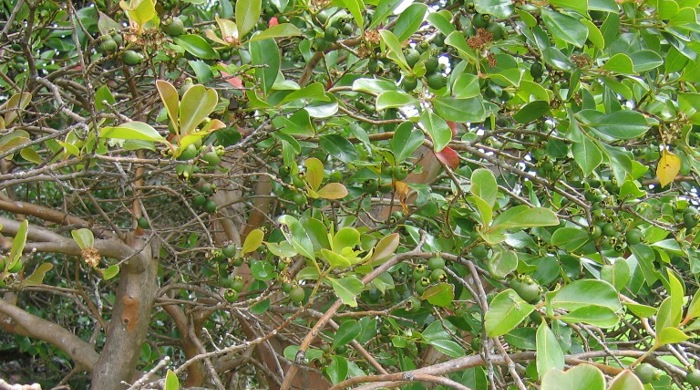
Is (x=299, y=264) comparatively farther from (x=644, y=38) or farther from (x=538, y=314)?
(x=644, y=38)

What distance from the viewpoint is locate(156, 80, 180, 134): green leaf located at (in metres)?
1.11

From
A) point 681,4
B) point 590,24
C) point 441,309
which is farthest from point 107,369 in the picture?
point 681,4

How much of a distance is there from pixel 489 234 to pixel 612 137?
14.8 inches

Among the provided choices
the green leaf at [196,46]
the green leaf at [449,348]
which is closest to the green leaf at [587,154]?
the green leaf at [449,348]

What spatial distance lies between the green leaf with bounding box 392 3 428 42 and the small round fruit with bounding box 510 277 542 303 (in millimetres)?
529

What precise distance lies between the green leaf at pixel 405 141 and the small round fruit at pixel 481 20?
0.82 ft

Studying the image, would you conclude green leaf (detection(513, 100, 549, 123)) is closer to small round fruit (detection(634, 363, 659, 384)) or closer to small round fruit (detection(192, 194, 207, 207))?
small round fruit (detection(634, 363, 659, 384))

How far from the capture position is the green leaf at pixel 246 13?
1.30 metres

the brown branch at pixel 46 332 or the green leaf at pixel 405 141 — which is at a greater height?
the green leaf at pixel 405 141

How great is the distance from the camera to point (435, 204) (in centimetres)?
158

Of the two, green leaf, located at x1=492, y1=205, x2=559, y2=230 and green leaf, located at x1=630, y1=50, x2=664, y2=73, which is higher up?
green leaf, located at x1=630, y1=50, x2=664, y2=73

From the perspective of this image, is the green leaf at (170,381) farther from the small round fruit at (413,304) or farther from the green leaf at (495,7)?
the green leaf at (495,7)

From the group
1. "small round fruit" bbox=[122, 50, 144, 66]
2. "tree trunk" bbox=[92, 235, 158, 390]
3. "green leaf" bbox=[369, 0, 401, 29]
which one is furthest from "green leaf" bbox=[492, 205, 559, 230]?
"tree trunk" bbox=[92, 235, 158, 390]

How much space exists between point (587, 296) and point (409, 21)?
64cm
